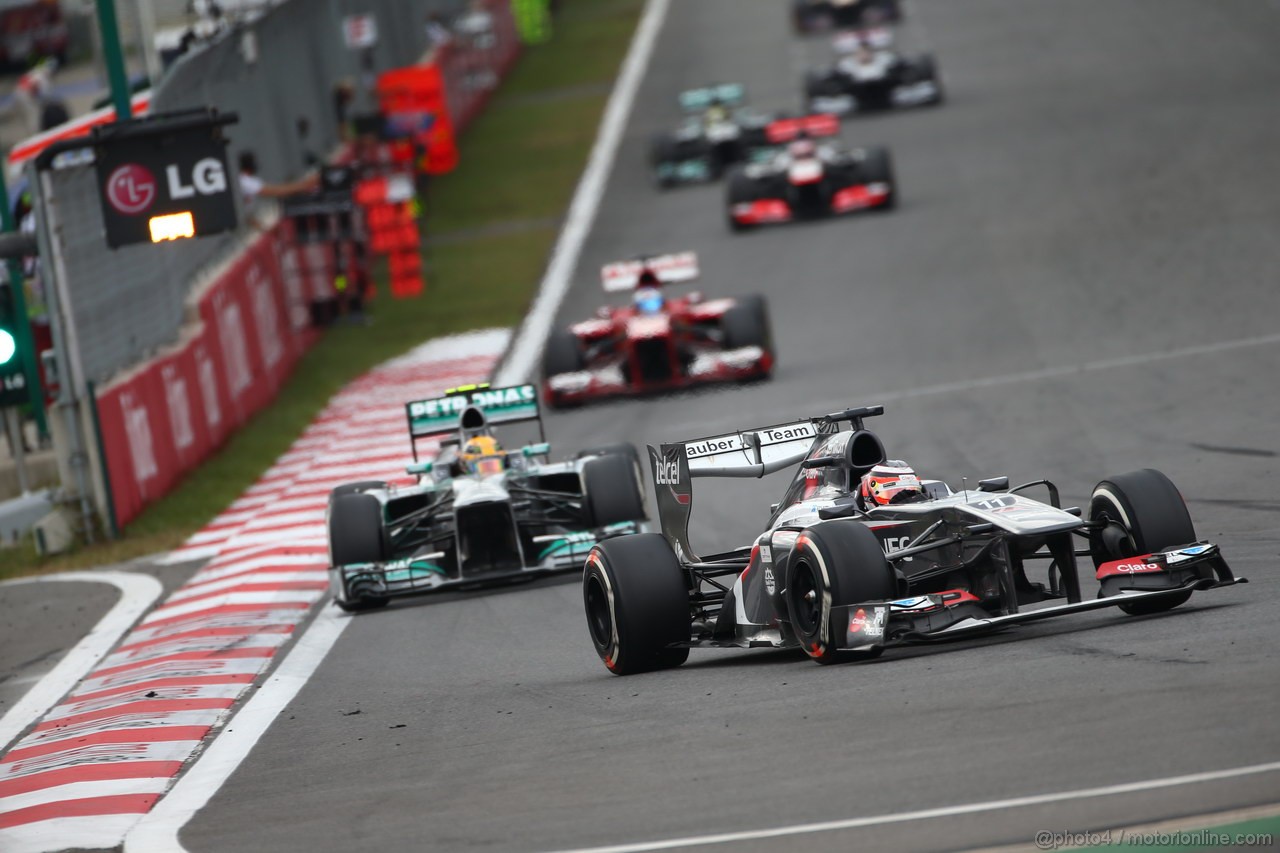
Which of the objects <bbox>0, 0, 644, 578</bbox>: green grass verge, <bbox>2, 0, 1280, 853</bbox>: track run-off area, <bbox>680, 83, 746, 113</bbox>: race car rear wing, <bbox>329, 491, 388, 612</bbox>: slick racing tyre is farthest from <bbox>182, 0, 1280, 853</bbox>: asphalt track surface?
<bbox>680, 83, 746, 113</bbox>: race car rear wing

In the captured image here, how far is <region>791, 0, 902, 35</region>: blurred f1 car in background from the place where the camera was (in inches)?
2146

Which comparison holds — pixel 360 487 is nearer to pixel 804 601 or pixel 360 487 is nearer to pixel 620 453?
pixel 620 453

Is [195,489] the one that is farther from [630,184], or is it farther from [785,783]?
[630,184]

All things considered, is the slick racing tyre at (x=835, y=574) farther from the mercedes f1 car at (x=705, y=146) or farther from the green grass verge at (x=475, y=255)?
the mercedes f1 car at (x=705, y=146)

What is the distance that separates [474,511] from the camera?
14.6 m

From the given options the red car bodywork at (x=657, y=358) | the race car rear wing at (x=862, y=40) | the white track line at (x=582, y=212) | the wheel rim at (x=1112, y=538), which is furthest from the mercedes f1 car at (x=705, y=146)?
the wheel rim at (x=1112, y=538)

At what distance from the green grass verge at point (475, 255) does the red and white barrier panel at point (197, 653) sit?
55 cm

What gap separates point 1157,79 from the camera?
40531 mm

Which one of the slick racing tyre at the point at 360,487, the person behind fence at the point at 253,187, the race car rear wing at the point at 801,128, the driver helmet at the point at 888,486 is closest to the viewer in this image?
the driver helmet at the point at 888,486

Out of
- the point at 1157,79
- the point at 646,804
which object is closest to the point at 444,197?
the point at 1157,79

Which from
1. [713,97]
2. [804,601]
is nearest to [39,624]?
[804,601]

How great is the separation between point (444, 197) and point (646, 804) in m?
34.1

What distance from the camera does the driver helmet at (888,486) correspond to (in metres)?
9.87

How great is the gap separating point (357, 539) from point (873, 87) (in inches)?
1138
